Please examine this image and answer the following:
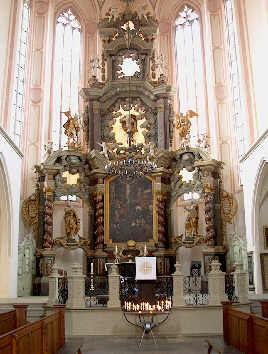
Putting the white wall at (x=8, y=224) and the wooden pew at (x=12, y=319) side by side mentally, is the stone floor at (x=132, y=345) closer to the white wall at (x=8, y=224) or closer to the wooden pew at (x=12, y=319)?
the wooden pew at (x=12, y=319)

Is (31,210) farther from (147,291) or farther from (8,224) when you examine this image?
(147,291)

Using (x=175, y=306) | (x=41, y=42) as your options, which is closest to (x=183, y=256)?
(x=175, y=306)

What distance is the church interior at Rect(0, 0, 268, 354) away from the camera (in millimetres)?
14820

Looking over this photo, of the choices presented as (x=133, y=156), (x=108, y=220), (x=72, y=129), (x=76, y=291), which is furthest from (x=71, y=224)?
(x=76, y=291)

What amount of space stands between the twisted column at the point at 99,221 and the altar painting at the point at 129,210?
8.1 inches

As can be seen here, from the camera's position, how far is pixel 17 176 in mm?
16266

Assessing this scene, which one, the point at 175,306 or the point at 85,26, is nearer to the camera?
the point at 175,306

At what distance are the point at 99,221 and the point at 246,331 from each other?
11.2 metres

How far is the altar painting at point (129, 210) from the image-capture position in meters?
18.0

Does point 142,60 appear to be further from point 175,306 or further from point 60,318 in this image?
point 60,318

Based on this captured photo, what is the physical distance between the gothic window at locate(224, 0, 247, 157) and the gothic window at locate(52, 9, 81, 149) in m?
7.60

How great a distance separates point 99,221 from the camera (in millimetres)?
17969

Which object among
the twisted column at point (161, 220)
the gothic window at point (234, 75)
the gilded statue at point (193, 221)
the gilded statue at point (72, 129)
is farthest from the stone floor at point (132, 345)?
the gothic window at point (234, 75)

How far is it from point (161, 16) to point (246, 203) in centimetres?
1212
